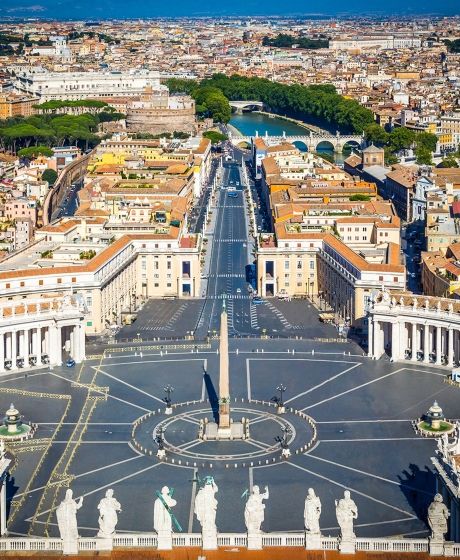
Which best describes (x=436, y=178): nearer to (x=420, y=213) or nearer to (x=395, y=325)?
(x=420, y=213)

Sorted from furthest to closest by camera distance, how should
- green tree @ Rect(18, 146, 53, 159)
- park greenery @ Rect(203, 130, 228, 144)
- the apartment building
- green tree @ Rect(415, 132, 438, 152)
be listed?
park greenery @ Rect(203, 130, 228, 144) → green tree @ Rect(415, 132, 438, 152) → green tree @ Rect(18, 146, 53, 159) → the apartment building

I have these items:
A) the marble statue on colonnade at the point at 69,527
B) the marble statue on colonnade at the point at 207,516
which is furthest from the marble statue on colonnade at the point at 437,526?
the marble statue on colonnade at the point at 69,527

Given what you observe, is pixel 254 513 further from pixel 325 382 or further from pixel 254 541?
pixel 325 382

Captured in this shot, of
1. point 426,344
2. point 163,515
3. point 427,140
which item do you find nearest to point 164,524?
point 163,515

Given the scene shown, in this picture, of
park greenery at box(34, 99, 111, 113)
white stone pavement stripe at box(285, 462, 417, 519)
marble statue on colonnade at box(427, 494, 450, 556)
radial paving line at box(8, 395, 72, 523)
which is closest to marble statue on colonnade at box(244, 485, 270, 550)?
marble statue on colonnade at box(427, 494, 450, 556)

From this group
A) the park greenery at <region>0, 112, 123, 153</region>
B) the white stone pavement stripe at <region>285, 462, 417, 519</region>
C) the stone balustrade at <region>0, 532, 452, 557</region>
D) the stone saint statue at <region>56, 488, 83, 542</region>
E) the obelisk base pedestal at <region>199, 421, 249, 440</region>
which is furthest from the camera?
the park greenery at <region>0, 112, 123, 153</region>

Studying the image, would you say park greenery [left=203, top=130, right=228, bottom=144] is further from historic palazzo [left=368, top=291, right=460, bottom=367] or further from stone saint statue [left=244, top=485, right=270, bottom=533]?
stone saint statue [left=244, top=485, right=270, bottom=533]

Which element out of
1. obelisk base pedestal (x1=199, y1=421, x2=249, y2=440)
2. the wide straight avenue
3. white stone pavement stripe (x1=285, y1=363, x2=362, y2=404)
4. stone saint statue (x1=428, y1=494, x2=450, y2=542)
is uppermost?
stone saint statue (x1=428, y1=494, x2=450, y2=542)
